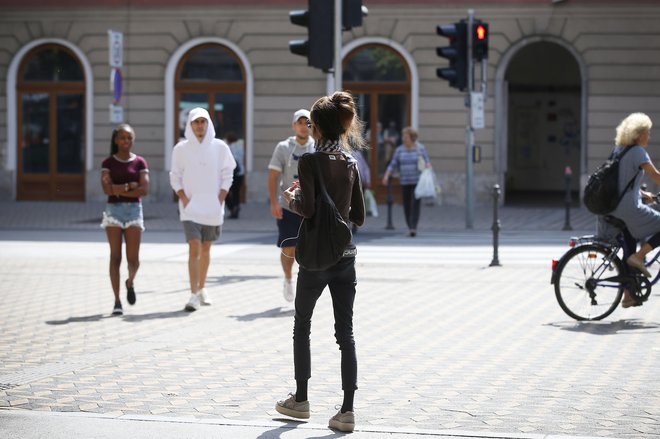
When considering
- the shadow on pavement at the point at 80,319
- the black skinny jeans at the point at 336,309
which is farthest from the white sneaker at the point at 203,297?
the black skinny jeans at the point at 336,309

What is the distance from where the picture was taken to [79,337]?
9648 mm

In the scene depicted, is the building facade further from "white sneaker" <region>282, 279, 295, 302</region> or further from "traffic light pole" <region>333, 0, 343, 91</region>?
"white sneaker" <region>282, 279, 295, 302</region>

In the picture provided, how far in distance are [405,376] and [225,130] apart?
20.1 meters

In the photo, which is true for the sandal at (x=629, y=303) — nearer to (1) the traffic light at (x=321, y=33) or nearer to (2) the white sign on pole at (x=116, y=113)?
(1) the traffic light at (x=321, y=33)

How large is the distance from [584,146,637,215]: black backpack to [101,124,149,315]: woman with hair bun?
3852 mm

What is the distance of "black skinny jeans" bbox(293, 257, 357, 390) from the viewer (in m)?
6.61

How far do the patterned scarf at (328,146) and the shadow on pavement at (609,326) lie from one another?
4155mm

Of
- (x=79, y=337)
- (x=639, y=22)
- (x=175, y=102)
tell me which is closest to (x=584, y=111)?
(x=639, y=22)

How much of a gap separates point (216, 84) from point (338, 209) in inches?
839

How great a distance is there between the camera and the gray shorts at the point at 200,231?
11.5 meters

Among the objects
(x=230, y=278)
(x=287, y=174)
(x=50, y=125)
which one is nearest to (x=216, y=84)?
(x=50, y=125)

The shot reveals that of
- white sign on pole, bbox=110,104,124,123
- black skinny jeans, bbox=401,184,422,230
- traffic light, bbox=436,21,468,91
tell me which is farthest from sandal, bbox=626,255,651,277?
white sign on pole, bbox=110,104,124,123

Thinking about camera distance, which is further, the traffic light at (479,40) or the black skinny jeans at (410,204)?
the traffic light at (479,40)

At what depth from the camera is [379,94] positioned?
2705cm
